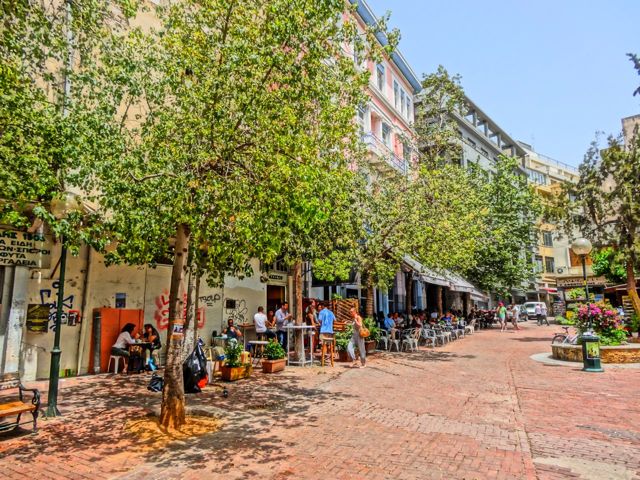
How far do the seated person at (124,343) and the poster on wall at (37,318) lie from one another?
161 cm

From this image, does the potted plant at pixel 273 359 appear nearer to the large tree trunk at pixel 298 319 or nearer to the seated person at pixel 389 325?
the large tree trunk at pixel 298 319

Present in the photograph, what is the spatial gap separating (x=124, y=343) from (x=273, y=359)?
3763 millimetres

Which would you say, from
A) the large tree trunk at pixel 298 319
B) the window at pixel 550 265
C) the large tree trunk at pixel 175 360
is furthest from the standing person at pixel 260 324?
the window at pixel 550 265

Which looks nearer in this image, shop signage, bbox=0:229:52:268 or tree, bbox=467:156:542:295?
shop signage, bbox=0:229:52:268

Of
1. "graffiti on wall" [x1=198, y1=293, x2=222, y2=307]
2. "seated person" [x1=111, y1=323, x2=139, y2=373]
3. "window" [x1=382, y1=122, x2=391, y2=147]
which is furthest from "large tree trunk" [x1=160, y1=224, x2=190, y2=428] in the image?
"window" [x1=382, y1=122, x2=391, y2=147]

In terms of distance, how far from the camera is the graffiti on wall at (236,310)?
48.8 feet

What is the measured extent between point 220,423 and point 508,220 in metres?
27.4

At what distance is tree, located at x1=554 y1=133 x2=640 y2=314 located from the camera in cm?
1769

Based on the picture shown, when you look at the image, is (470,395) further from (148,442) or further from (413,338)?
(413,338)

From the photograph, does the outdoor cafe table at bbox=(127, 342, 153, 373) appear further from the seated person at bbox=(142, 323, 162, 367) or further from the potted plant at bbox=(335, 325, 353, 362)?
the potted plant at bbox=(335, 325, 353, 362)

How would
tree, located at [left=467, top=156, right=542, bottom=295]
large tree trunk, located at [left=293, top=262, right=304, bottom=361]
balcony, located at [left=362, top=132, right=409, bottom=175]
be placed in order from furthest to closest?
tree, located at [left=467, top=156, right=542, bottom=295] < balcony, located at [left=362, top=132, right=409, bottom=175] < large tree trunk, located at [left=293, top=262, right=304, bottom=361]

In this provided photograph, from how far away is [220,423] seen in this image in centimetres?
661

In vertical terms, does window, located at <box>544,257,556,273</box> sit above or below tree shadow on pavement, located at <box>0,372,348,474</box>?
above

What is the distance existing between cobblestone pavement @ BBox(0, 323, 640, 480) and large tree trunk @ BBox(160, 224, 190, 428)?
0.59m
